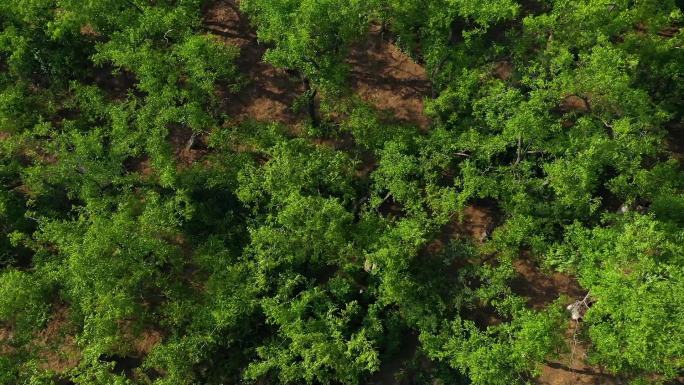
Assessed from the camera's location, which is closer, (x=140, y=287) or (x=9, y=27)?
(x=140, y=287)

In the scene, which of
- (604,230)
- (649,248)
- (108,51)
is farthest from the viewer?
(108,51)

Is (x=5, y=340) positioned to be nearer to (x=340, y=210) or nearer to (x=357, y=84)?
(x=340, y=210)

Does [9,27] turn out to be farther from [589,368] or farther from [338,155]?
[589,368]

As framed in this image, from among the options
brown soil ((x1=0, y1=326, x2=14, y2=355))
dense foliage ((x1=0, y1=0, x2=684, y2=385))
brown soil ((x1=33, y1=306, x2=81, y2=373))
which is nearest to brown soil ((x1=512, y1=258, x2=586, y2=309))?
dense foliage ((x1=0, y1=0, x2=684, y2=385))

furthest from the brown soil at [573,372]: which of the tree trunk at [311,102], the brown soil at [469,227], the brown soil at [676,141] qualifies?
the tree trunk at [311,102]

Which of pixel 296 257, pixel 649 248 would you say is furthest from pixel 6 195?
pixel 649 248

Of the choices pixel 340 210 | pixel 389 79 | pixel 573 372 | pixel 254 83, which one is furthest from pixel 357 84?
pixel 573 372
